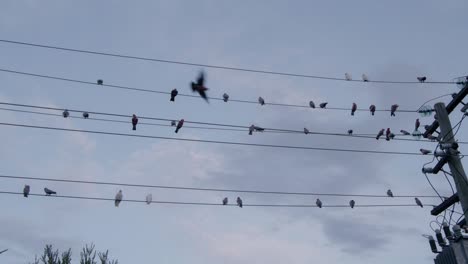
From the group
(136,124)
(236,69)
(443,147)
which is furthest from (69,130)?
(443,147)

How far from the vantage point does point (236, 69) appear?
12781mm

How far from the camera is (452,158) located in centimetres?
1113

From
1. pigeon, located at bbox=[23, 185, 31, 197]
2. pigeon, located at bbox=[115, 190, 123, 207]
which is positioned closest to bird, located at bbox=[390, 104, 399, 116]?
pigeon, located at bbox=[115, 190, 123, 207]

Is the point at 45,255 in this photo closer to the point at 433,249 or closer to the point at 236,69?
the point at 236,69

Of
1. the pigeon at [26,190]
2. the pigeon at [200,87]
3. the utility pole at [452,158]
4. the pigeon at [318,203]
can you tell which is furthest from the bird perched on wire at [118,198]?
the utility pole at [452,158]

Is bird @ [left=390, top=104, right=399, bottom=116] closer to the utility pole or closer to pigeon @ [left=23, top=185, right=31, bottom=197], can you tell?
the utility pole

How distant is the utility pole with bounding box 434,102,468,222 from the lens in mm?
10391

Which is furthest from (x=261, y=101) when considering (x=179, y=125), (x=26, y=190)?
(x=26, y=190)

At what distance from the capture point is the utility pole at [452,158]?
10.4 metres

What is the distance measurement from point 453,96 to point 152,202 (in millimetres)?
8743

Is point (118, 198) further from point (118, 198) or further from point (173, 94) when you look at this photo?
point (173, 94)

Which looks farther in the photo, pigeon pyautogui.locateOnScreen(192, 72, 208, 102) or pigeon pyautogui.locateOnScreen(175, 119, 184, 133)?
pigeon pyautogui.locateOnScreen(175, 119, 184, 133)

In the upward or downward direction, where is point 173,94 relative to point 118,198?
upward

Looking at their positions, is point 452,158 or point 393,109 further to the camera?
point 393,109
